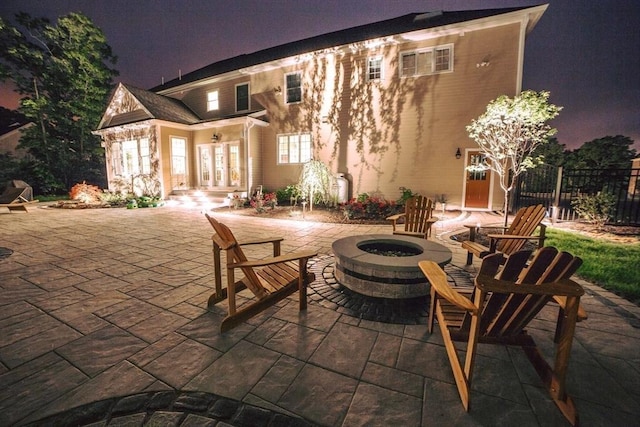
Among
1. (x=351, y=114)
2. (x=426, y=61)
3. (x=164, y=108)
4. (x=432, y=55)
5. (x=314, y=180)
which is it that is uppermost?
(x=432, y=55)

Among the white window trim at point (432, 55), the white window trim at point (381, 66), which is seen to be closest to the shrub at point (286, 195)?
the white window trim at point (381, 66)

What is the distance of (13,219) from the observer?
334 inches

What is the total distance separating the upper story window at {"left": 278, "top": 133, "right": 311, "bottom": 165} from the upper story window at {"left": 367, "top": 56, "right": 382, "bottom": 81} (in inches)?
149

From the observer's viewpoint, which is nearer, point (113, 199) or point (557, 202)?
point (557, 202)

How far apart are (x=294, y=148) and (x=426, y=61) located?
682 cm

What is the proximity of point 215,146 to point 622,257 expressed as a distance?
14.9 m

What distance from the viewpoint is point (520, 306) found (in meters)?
1.77

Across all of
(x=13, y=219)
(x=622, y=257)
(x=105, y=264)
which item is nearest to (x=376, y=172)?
(x=622, y=257)

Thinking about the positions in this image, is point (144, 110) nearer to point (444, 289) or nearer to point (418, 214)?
point (418, 214)

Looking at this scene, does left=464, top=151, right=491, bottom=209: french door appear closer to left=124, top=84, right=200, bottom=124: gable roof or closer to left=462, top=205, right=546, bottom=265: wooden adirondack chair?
left=462, top=205, right=546, bottom=265: wooden adirondack chair

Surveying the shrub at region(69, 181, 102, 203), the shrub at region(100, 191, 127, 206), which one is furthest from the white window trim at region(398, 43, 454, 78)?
the shrub at region(69, 181, 102, 203)

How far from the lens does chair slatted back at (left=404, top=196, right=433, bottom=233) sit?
4.88 m

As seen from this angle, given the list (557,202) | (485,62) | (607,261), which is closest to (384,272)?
(607,261)

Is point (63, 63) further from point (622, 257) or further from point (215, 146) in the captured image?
point (622, 257)
